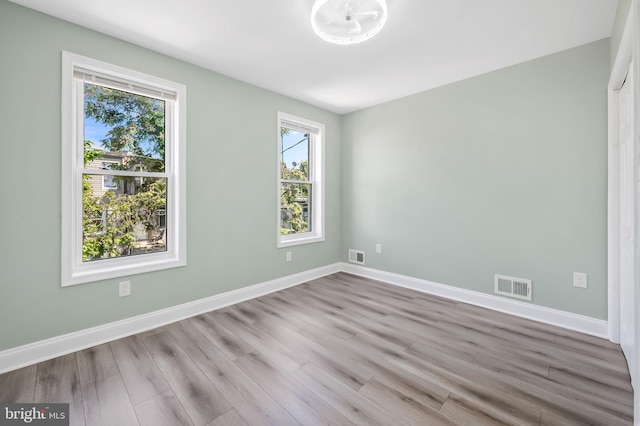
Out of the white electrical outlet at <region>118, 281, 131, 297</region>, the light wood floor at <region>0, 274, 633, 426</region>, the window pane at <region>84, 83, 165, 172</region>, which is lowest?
the light wood floor at <region>0, 274, 633, 426</region>

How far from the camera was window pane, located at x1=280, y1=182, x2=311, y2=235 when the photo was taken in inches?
152

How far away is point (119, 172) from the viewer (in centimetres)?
243

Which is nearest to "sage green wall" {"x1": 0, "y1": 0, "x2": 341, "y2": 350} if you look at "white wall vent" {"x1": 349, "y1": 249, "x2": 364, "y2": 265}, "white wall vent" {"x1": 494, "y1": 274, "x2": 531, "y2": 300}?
"white wall vent" {"x1": 349, "y1": 249, "x2": 364, "y2": 265}

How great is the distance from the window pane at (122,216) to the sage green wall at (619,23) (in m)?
3.66

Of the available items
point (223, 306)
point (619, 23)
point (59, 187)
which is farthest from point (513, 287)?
point (59, 187)

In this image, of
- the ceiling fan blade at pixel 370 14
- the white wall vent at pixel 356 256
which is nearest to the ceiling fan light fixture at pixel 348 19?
the ceiling fan blade at pixel 370 14

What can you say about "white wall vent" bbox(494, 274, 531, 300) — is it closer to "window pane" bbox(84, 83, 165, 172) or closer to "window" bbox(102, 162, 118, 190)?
"window pane" bbox(84, 83, 165, 172)

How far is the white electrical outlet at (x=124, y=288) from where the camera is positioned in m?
2.38

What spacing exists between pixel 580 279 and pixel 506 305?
0.66 m

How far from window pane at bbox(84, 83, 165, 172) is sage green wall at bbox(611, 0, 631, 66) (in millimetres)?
3538

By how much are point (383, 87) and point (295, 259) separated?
248 centimetres

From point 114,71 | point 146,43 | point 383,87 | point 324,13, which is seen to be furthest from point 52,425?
point 383,87

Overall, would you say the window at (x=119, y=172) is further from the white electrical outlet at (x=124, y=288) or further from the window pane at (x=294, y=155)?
the window pane at (x=294, y=155)

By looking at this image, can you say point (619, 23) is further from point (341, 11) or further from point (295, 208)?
point (295, 208)
